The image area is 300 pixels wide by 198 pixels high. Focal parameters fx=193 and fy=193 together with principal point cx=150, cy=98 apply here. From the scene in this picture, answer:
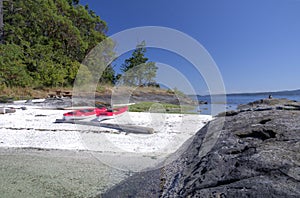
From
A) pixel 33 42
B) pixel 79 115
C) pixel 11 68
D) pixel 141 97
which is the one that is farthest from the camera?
pixel 141 97

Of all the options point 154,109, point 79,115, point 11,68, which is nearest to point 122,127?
point 79,115

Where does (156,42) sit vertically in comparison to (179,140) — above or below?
above

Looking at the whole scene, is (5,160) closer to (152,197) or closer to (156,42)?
(152,197)

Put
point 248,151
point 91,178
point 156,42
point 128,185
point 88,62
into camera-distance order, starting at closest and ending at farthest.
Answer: point 248,151, point 128,185, point 91,178, point 156,42, point 88,62

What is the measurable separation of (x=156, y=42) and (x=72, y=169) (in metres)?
3.38

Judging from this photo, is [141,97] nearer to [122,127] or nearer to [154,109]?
[154,109]

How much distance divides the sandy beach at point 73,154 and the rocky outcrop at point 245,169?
0.60 meters

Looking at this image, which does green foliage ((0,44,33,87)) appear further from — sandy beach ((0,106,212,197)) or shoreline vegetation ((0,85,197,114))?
sandy beach ((0,106,212,197))

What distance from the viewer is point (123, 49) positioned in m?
5.16

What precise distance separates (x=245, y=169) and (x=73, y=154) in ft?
12.0

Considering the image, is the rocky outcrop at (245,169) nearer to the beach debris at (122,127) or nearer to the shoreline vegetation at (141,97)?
the beach debris at (122,127)

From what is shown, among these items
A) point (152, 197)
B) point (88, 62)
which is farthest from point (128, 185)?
point (88, 62)

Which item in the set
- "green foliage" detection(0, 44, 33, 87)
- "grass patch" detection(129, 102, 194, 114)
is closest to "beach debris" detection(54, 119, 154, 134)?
"grass patch" detection(129, 102, 194, 114)

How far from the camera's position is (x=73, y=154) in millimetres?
4355
